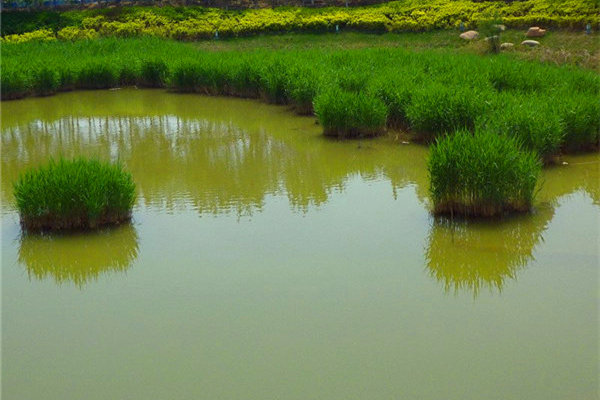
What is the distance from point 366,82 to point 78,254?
672 centimetres

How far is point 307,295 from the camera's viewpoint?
5125mm

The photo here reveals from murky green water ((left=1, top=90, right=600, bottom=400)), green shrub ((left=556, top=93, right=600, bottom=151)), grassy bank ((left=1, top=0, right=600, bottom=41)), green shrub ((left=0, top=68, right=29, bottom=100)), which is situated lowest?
murky green water ((left=1, top=90, right=600, bottom=400))

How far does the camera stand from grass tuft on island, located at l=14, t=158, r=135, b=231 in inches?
248

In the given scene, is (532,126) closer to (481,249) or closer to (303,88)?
(481,249)

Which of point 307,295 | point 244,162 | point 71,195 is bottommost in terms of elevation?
point 307,295

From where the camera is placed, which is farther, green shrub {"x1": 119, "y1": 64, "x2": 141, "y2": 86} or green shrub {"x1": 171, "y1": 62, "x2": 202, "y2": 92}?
green shrub {"x1": 119, "y1": 64, "x2": 141, "y2": 86}

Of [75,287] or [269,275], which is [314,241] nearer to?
[269,275]

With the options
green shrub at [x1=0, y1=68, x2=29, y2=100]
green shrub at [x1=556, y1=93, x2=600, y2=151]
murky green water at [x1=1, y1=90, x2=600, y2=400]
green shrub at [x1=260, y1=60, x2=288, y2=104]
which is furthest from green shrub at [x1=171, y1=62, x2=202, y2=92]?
green shrub at [x1=556, y1=93, x2=600, y2=151]

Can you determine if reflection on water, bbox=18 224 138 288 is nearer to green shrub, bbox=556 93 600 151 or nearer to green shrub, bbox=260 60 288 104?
green shrub, bbox=556 93 600 151

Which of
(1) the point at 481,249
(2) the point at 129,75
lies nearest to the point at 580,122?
(1) the point at 481,249

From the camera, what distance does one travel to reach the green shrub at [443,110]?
9.16 metres

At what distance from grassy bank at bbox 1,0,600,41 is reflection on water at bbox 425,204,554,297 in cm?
1317

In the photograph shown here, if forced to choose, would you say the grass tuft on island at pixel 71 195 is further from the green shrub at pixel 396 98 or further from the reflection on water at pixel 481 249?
the green shrub at pixel 396 98

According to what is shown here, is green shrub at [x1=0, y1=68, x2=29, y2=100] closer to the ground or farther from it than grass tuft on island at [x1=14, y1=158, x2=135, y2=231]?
farther from it
